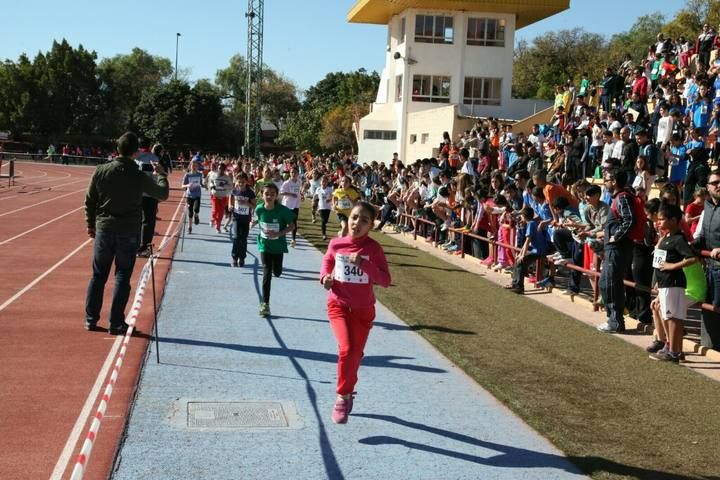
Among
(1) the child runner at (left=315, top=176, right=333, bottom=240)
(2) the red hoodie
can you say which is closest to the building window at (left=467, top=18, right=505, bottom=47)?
(1) the child runner at (left=315, top=176, right=333, bottom=240)

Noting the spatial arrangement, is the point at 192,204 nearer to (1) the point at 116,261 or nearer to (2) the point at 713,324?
(1) the point at 116,261

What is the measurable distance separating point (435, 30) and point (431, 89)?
342 centimetres

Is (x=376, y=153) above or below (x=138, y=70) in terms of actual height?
below

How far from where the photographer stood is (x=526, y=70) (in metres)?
81.8

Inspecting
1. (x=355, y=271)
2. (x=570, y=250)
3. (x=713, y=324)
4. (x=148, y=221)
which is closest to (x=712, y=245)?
(x=713, y=324)

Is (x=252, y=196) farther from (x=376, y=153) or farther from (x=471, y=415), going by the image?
(x=376, y=153)

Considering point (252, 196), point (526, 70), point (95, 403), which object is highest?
point (526, 70)

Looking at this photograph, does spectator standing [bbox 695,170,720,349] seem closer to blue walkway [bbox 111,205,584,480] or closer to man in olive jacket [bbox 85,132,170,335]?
blue walkway [bbox 111,205,584,480]

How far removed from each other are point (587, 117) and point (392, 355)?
1682 centimetres

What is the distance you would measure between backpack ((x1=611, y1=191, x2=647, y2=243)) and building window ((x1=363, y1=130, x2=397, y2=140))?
40204 millimetres

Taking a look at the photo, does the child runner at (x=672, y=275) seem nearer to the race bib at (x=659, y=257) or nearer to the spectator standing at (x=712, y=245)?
the race bib at (x=659, y=257)

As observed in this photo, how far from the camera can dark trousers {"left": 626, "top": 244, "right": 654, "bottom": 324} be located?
11836 millimetres

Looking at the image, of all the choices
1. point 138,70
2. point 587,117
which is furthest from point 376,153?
point 138,70

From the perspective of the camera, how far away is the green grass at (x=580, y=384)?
6668mm
